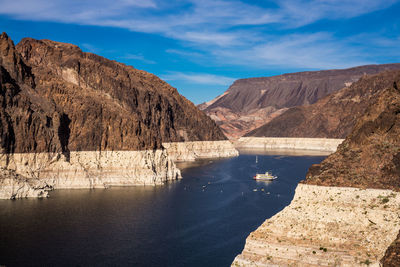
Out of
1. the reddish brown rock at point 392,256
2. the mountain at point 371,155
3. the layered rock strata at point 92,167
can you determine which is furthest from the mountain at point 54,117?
the reddish brown rock at point 392,256

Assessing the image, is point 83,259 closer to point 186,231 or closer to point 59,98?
point 186,231

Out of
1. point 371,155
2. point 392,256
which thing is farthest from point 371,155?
point 392,256

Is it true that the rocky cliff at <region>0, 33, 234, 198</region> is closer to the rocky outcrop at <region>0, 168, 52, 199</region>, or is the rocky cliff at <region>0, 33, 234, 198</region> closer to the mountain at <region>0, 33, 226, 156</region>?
the mountain at <region>0, 33, 226, 156</region>

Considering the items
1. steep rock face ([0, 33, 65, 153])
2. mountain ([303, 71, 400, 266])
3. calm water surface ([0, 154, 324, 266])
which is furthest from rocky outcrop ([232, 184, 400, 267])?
steep rock face ([0, 33, 65, 153])

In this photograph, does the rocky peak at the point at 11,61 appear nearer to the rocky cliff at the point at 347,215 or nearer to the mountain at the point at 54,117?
the mountain at the point at 54,117

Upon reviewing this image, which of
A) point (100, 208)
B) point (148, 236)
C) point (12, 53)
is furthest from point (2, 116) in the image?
point (148, 236)

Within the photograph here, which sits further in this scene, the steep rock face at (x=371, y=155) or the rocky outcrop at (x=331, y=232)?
the steep rock face at (x=371, y=155)
